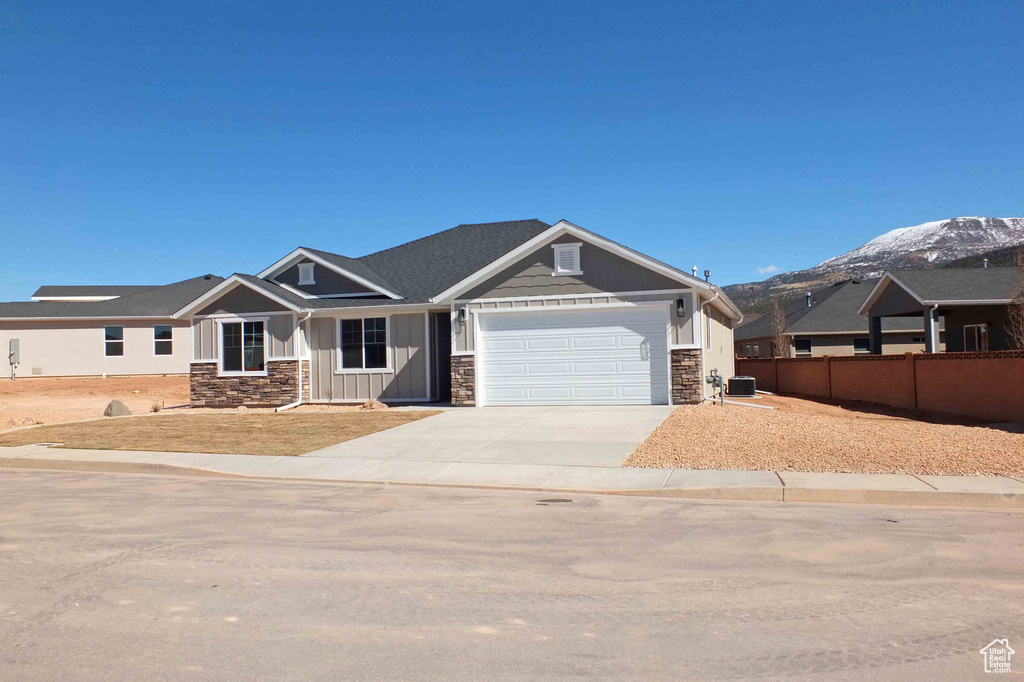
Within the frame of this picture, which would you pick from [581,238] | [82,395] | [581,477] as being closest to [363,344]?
[581,238]

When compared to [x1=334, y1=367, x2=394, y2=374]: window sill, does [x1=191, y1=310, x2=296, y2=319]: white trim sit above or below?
above

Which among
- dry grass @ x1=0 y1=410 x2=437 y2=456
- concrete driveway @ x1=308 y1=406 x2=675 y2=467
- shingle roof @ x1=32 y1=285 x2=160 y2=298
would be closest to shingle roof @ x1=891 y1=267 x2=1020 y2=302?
concrete driveway @ x1=308 y1=406 x2=675 y2=467

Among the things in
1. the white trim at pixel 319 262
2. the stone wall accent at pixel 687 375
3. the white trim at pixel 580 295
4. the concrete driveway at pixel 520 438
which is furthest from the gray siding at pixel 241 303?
the stone wall accent at pixel 687 375

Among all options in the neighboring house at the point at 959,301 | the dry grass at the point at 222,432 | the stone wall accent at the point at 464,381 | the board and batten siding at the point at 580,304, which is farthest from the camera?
the neighboring house at the point at 959,301

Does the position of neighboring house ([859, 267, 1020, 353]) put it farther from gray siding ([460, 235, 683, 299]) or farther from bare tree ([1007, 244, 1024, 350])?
gray siding ([460, 235, 683, 299])

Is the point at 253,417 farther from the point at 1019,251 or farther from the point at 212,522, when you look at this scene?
the point at 1019,251

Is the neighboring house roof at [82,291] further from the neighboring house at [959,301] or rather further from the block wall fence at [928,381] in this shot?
the neighboring house at [959,301]

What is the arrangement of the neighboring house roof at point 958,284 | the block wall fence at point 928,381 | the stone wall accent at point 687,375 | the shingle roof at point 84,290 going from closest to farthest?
the block wall fence at point 928,381, the stone wall accent at point 687,375, the neighboring house roof at point 958,284, the shingle roof at point 84,290

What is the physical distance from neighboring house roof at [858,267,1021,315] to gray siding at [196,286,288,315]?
68.1 ft

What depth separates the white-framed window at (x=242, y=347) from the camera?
876 inches

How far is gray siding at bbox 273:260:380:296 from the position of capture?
75.3ft

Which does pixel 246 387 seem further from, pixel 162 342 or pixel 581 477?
pixel 162 342

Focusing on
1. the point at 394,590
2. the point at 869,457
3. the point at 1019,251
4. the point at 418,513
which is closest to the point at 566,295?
the point at 869,457

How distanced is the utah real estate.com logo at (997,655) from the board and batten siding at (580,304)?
560 inches
